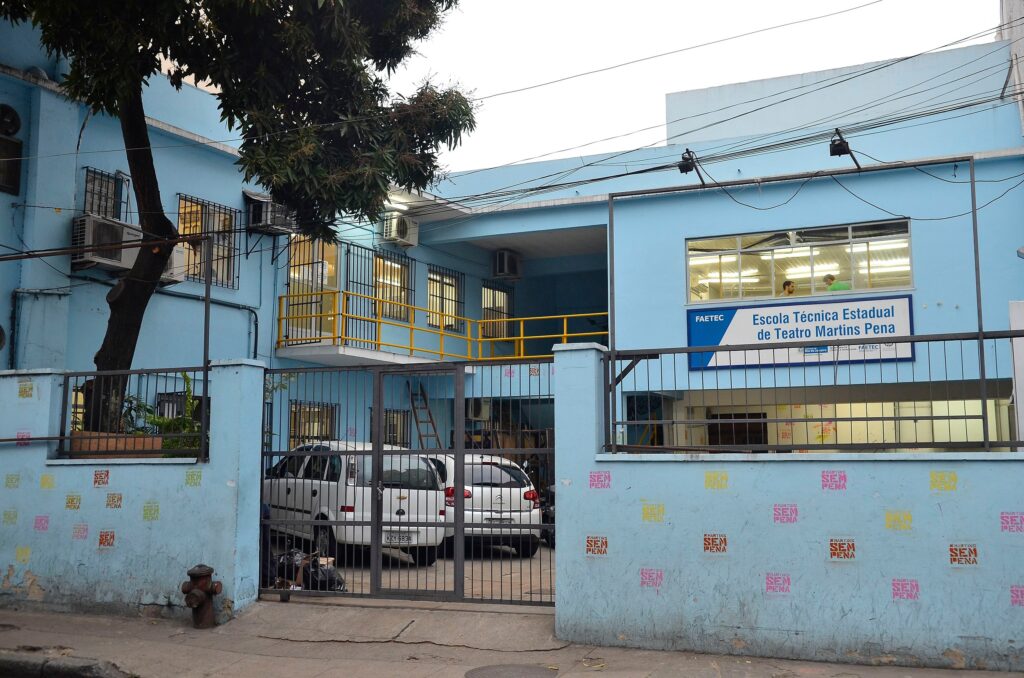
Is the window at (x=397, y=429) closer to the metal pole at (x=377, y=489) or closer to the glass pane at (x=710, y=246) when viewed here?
the metal pole at (x=377, y=489)

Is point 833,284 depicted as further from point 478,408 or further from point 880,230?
point 478,408

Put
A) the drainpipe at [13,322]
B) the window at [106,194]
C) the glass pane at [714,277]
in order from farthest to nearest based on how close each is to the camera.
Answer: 1. the glass pane at [714,277]
2. the window at [106,194]
3. the drainpipe at [13,322]

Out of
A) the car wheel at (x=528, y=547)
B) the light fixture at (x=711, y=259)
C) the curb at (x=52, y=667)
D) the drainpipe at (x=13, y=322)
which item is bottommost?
the curb at (x=52, y=667)

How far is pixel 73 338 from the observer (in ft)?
47.9

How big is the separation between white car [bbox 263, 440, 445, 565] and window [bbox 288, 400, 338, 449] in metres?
0.09

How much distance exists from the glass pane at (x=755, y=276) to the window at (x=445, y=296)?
7499mm

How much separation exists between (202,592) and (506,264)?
16.1 metres

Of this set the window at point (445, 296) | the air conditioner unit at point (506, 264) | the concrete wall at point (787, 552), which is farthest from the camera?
the air conditioner unit at point (506, 264)

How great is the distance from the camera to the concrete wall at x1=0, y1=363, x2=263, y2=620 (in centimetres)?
970

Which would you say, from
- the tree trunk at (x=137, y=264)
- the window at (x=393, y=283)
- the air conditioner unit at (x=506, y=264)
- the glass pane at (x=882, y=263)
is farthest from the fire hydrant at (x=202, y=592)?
the air conditioner unit at (x=506, y=264)

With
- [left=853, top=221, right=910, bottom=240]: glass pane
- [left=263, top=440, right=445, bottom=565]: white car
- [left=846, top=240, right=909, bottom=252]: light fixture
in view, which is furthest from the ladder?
[left=853, top=221, right=910, bottom=240]: glass pane

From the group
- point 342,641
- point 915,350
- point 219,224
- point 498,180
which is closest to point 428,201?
point 498,180

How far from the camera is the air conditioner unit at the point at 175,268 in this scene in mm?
15734

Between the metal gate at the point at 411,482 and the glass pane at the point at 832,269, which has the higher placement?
the glass pane at the point at 832,269
